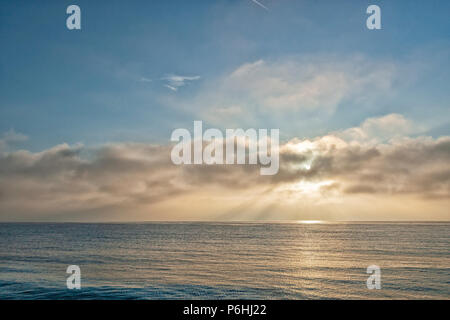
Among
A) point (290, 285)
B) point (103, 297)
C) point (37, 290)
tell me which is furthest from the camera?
point (290, 285)

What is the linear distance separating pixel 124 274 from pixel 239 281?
35.5ft

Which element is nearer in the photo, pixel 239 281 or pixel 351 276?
pixel 239 281

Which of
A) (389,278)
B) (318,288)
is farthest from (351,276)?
A: (318,288)

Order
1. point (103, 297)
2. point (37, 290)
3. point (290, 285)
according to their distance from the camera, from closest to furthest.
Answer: point (103, 297)
point (37, 290)
point (290, 285)

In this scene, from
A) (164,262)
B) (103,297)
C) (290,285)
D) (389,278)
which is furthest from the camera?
(164,262)

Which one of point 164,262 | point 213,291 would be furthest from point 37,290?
point 164,262

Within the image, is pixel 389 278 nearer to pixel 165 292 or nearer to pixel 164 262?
pixel 165 292

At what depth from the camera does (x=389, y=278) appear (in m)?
27.2

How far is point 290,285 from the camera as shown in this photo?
25.4m

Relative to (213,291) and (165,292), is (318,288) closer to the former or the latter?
(213,291)
